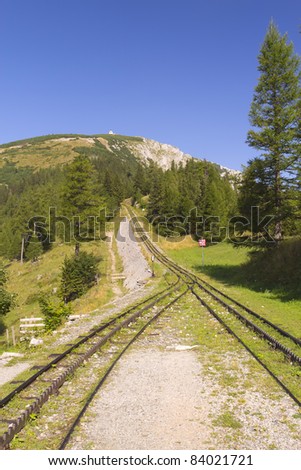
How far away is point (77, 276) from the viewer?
36.4 metres

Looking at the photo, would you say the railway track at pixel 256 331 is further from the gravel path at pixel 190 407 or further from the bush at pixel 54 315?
the bush at pixel 54 315

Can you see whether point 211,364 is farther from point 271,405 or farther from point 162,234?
point 162,234

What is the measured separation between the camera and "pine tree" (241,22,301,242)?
83.4 feet

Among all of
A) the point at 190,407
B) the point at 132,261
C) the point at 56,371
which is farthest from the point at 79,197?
the point at 190,407

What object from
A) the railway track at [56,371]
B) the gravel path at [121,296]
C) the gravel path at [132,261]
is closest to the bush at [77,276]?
the gravel path at [121,296]

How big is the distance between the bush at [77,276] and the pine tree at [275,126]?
19.1m

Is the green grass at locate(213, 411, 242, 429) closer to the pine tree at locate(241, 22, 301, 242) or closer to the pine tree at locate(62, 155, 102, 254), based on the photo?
the pine tree at locate(241, 22, 301, 242)

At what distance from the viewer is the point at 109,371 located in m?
10.0

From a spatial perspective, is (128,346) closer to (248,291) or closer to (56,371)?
(56,371)

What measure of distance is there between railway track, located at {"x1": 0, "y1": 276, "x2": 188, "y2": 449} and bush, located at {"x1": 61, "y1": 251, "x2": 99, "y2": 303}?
61.1 ft

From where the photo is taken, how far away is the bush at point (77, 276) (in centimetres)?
3566
